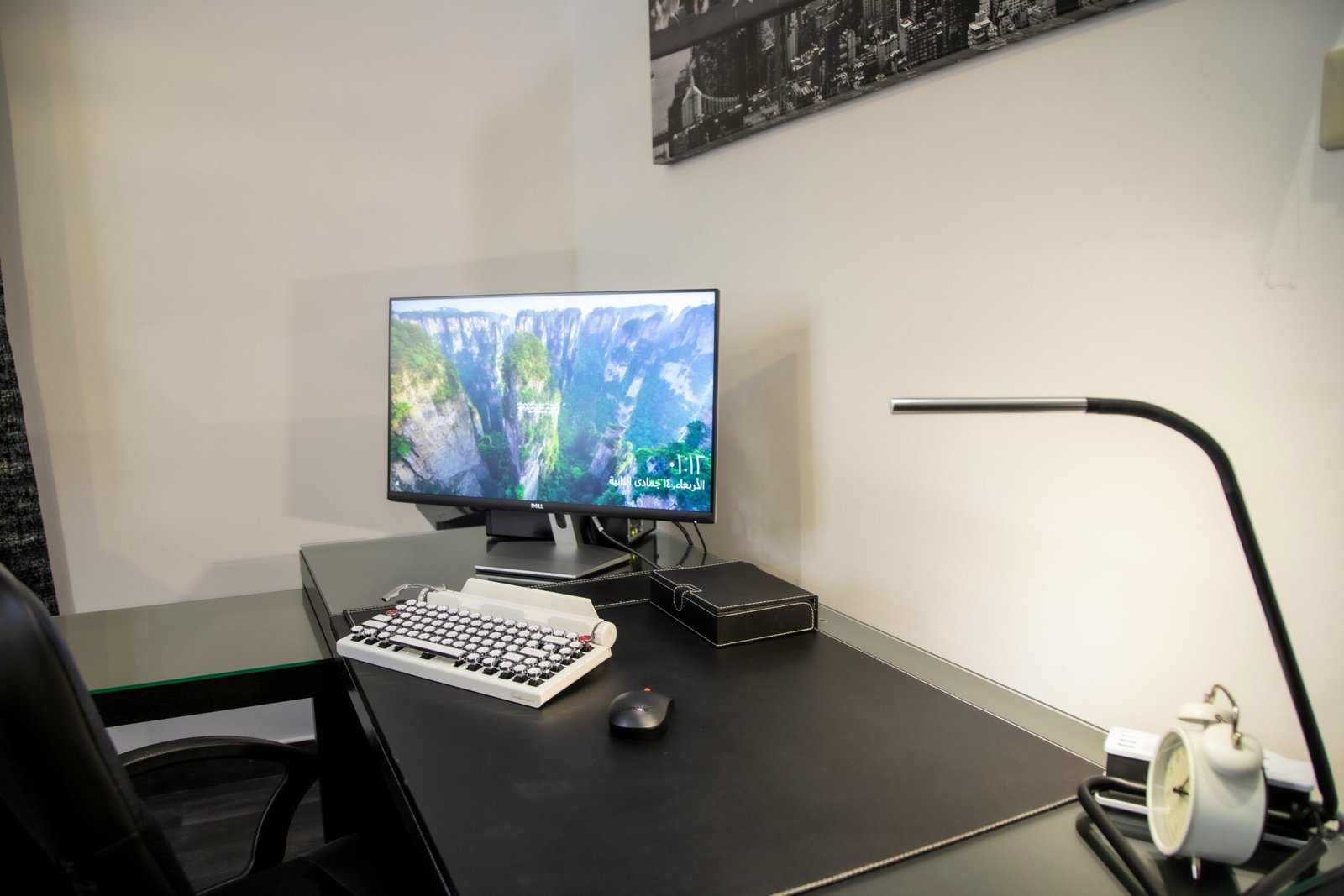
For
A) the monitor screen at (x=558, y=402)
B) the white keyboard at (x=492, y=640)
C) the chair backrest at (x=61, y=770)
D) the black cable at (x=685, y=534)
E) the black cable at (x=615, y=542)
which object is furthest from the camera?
the black cable at (x=685, y=534)

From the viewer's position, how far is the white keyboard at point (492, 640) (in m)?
0.97

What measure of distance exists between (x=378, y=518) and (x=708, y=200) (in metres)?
1.27

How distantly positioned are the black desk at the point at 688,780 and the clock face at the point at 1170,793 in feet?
0.17

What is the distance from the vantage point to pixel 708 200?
171cm

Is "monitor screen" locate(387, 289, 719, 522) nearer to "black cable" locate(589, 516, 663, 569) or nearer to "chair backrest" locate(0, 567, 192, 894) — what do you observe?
"black cable" locate(589, 516, 663, 569)

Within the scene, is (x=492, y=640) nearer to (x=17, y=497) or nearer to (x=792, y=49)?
(x=792, y=49)

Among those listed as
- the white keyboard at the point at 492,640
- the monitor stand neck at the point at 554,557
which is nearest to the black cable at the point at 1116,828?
the white keyboard at the point at 492,640

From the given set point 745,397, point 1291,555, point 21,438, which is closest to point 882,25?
point 745,397

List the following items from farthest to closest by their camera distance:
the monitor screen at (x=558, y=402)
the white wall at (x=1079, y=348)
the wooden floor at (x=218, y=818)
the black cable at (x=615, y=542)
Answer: the wooden floor at (x=218, y=818) → the black cable at (x=615, y=542) → the monitor screen at (x=558, y=402) → the white wall at (x=1079, y=348)

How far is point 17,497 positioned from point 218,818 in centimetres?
88

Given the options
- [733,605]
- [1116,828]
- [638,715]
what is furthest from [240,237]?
[1116,828]

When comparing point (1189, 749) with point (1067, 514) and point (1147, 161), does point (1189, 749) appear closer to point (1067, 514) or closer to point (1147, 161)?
point (1067, 514)

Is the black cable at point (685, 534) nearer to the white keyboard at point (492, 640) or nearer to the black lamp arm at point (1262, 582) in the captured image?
the white keyboard at point (492, 640)

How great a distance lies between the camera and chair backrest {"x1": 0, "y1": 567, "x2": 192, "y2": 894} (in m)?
0.54
